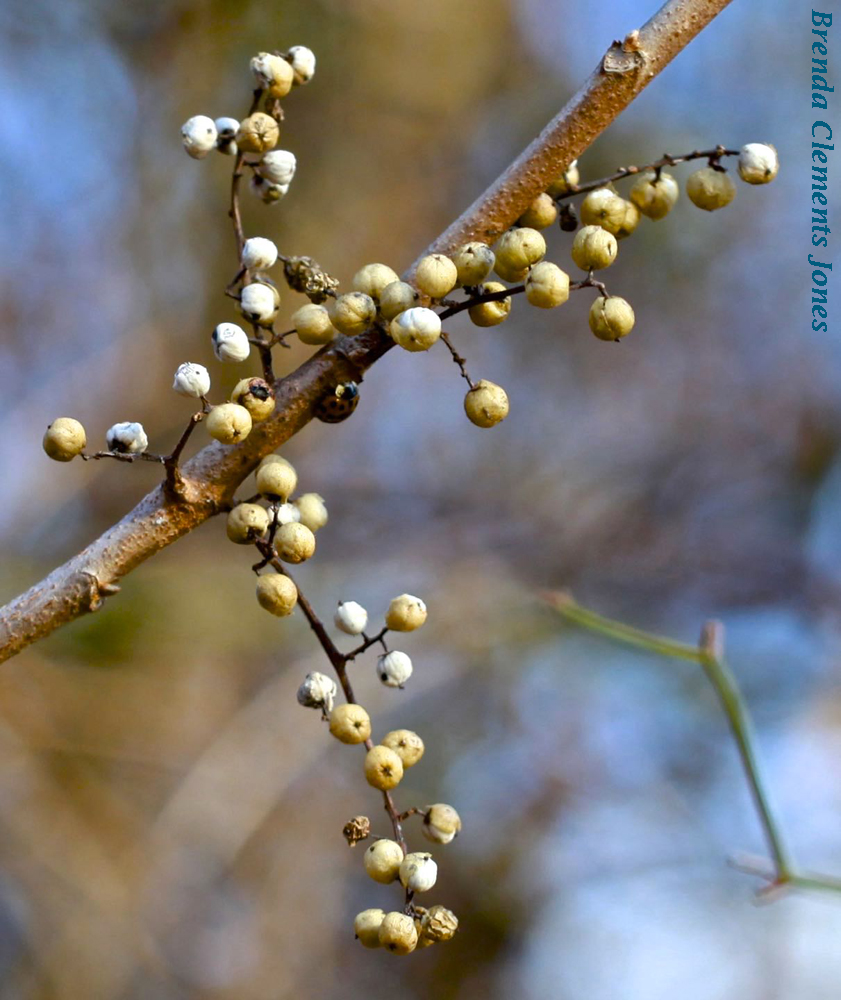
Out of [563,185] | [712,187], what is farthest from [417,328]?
[712,187]

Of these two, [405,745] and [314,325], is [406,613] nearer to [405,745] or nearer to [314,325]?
[405,745]

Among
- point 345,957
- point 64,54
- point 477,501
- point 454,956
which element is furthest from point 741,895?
point 64,54

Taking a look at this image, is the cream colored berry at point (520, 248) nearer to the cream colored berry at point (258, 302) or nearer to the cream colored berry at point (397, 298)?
the cream colored berry at point (397, 298)

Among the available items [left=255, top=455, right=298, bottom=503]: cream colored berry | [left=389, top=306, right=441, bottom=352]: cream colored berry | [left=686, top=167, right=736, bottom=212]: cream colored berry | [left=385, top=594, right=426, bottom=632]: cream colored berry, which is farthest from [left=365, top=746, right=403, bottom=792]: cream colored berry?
[left=686, top=167, right=736, bottom=212]: cream colored berry

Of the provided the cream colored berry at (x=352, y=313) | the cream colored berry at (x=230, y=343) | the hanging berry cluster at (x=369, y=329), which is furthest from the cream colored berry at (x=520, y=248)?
the cream colored berry at (x=230, y=343)

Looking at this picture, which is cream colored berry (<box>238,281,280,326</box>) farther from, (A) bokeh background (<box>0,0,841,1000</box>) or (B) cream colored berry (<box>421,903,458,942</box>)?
(A) bokeh background (<box>0,0,841,1000</box>)
